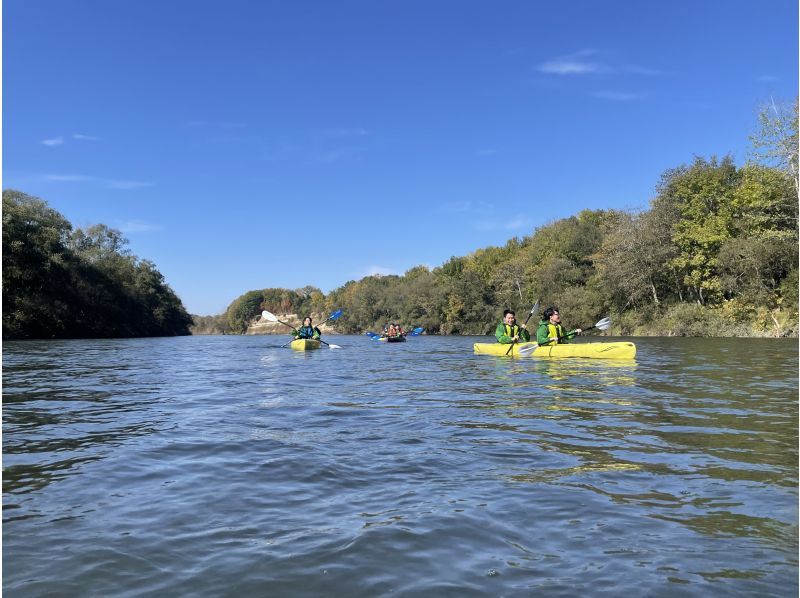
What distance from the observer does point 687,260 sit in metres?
37.1

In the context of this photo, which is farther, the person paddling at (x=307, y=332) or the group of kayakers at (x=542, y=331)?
the person paddling at (x=307, y=332)

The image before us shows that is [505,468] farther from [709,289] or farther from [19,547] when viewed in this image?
[709,289]

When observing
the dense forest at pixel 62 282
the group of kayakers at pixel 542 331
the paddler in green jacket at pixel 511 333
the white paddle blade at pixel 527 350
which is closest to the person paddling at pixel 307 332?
the group of kayakers at pixel 542 331

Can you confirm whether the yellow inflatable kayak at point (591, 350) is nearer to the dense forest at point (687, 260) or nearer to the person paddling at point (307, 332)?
the person paddling at point (307, 332)

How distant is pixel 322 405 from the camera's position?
868 cm

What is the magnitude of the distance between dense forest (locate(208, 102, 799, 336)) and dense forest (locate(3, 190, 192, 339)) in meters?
35.9

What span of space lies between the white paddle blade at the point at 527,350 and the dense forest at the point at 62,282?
34.1 metres

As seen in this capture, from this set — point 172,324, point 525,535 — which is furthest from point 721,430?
point 172,324

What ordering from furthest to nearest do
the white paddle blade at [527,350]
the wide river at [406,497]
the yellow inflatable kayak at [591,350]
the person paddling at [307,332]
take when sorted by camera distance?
the person paddling at [307,332]
the white paddle blade at [527,350]
the yellow inflatable kayak at [591,350]
the wide river at [406,497]

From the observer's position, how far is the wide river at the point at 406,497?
290 centimetres

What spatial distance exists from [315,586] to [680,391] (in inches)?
327

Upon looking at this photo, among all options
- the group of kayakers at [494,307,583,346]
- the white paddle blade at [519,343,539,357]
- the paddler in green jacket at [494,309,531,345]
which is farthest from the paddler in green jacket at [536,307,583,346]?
the paddler in green jacket at [494,309,531,345]

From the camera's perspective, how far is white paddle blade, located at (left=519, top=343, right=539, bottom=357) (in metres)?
15.6

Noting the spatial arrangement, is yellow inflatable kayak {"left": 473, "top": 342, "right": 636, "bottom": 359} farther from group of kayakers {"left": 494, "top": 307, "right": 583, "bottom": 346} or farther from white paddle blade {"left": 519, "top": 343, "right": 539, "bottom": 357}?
group of kayakers {"left": 494, "top": 307, "right": 583, "bottom": 346}
